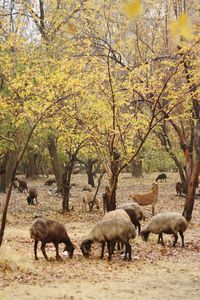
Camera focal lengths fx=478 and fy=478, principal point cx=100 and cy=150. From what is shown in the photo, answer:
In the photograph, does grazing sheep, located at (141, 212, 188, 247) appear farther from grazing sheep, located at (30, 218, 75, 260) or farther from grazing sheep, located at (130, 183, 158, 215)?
grazing sheep, located at (130, 183, 158, 215)

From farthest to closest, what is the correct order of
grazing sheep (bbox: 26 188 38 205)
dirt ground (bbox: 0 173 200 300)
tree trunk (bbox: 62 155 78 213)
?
grazing sheep (bbox: 26 188 38 205), tree trunk (bbox: 62 155 78 213), dirt ground (bbox: 0 173 200 300)

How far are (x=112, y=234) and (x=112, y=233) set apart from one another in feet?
0.08

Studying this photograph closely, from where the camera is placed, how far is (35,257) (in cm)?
1150

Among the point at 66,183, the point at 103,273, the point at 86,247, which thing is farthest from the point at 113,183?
the point at 66,183

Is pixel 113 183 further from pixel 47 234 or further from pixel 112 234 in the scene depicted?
pixel 47 234

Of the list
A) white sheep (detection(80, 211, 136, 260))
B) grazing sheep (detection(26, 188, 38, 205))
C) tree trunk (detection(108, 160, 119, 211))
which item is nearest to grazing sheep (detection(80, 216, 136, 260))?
white sheep (detection(80, 211, 136, 260))

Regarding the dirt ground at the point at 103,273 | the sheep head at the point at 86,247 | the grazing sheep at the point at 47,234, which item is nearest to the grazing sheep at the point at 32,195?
the dirt ground at the point at 103,273

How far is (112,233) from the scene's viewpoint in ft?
37.7

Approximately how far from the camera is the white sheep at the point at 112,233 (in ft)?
37.5

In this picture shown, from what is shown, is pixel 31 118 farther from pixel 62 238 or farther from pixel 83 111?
pixel 83 111

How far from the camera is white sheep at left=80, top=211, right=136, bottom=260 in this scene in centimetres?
1142

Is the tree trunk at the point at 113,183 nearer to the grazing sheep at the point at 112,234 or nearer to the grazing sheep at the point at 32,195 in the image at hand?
the grazing sheep at the point at 112,234

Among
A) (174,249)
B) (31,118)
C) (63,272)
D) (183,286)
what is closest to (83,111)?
(31,118)

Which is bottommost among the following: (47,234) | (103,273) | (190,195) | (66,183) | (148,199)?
(103,273)
